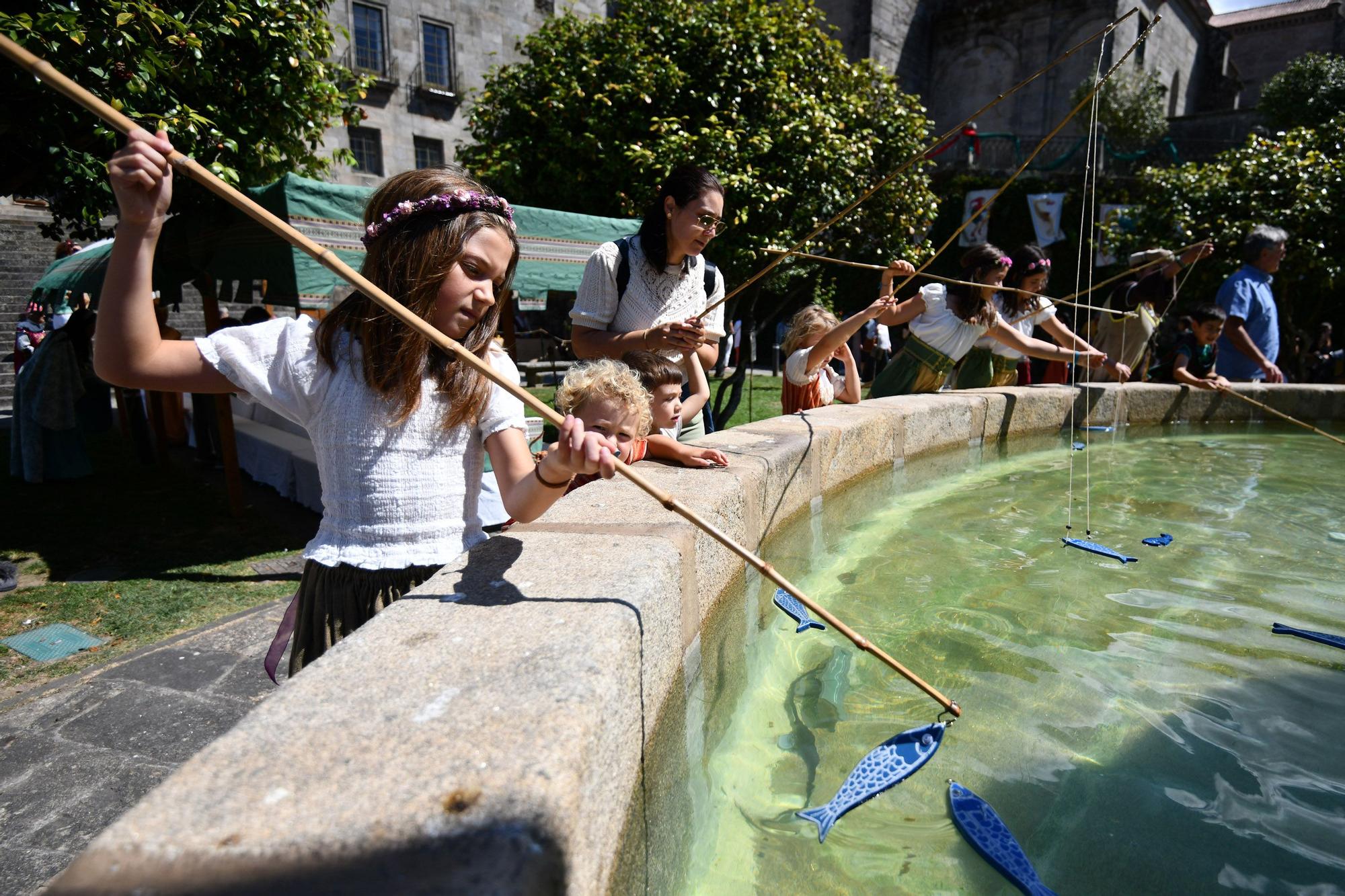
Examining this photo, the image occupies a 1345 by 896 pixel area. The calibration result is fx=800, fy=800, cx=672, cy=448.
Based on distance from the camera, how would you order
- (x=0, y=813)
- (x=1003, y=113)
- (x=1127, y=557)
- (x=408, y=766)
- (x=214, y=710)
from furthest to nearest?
(x=1003, y=113), (x=1127, y=557), (x=214, y=710), (x=0, y=813), (x=408, y=766)

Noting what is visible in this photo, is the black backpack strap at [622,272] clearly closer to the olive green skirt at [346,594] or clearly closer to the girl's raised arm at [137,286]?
the olive green skirt at [346,594]

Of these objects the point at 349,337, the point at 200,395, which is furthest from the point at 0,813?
the point at 200,395

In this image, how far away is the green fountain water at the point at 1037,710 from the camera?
5.51 feet

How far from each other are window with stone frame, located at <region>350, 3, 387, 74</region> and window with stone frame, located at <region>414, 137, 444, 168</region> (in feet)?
6.91

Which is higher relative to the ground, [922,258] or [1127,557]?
[922,258]

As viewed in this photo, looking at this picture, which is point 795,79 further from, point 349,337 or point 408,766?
point 408,766

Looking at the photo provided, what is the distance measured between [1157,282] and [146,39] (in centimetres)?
732

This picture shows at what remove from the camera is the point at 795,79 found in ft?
31.0

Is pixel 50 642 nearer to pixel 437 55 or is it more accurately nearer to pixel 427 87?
pixel 427 87

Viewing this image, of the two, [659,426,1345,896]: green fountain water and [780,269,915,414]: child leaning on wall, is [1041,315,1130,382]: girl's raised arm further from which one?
[659,426,1345,896]: green fountain water

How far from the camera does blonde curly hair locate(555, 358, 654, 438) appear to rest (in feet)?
8.02

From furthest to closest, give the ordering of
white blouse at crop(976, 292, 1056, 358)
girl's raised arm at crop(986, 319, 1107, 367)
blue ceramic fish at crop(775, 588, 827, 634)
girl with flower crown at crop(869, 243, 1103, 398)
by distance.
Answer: white blouse at crop(976, 292, 1056, 358)
girl's raised arm at crop(986, 319, 1107, 367)
girl with flower crown at crop(869, 243, 1103, 398)
blue ceramic fish at crop(775, 588, 827, 634)

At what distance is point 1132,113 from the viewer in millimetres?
21094

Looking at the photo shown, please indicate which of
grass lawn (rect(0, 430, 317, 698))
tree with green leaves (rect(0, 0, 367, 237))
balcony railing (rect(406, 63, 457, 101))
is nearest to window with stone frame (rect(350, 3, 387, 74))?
balcony railing (rect(406, 63, 457, 101))
